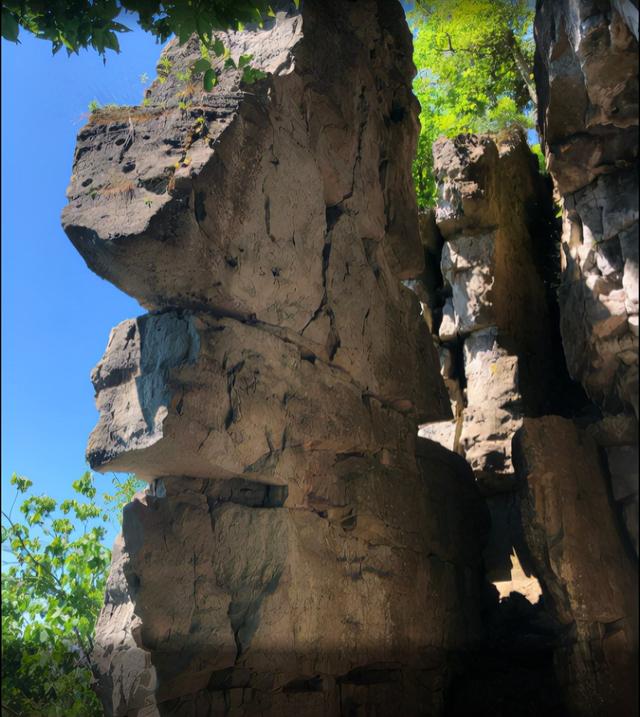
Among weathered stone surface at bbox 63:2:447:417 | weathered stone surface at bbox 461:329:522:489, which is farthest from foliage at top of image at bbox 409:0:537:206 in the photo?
weathered stone surface at bbox 63:2:447:417

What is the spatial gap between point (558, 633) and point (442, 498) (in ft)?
6.31

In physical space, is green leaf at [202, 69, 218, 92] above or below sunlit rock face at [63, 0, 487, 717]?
above

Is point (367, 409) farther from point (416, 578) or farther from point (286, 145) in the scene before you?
point (286, 145)

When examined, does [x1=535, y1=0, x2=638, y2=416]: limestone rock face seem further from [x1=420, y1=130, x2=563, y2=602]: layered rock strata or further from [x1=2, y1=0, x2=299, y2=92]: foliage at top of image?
[x1=420, y1=130, x2=563, y2=602]: layered rock strata

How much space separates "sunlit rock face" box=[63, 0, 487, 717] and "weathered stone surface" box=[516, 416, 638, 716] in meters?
1.34

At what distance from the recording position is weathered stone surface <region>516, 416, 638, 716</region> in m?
6.55

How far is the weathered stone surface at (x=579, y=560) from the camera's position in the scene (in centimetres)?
655

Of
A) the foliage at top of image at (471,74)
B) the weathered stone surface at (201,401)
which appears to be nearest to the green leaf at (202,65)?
the weathered stone surface at (201,401)

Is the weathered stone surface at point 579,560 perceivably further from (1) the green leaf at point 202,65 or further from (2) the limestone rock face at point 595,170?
(1) the green leaf at point 202,65

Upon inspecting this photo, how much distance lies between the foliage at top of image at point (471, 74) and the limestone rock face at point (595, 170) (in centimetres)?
558

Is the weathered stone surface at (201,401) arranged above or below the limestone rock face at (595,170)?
below

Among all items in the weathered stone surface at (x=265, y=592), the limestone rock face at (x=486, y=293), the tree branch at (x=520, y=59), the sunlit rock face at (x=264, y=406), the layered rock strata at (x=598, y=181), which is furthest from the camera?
the tree branch at (x=520, y=59)

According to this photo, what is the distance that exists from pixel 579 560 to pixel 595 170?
11.7 feet

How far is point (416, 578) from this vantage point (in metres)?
7.61
